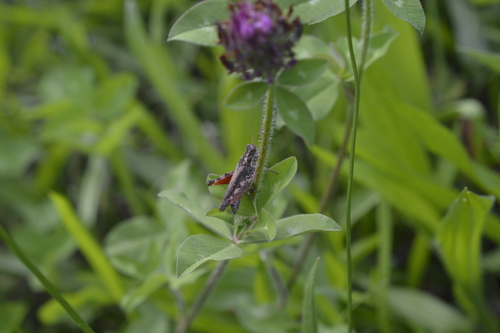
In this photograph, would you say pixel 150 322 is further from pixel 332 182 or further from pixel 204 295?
pixel 332 182

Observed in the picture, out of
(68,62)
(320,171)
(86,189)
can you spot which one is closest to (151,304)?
(86,189)

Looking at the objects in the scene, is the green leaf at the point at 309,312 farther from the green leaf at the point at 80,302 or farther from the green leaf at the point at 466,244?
the green leaf at the point at 80,302

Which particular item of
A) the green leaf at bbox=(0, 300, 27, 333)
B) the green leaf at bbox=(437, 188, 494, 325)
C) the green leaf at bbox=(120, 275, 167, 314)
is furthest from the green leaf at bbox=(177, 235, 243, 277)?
the green leaf at bbox=(0, 300, 27, 333)

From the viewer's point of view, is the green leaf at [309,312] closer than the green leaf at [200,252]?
No

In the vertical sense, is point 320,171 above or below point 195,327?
above

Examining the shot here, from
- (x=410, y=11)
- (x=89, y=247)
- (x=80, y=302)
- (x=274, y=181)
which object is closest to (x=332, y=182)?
(x=274, y=181)

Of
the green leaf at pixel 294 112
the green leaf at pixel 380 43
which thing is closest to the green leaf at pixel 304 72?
the green leaf at pixel 294 112

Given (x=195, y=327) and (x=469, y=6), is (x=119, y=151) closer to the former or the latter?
(x=195, y=327)
